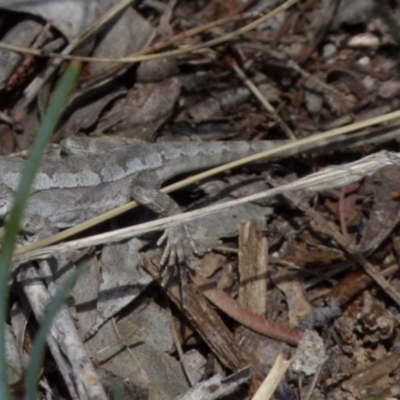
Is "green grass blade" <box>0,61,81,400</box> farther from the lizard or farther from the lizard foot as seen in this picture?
the lizard

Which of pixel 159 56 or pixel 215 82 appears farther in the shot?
pixel 215 82

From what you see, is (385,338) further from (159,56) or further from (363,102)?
(159,56)

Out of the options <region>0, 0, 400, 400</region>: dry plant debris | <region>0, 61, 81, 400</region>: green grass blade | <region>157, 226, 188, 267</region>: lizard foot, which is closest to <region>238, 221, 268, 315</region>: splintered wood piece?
<region>0, 0, 400, 400</region>: dry plant debris

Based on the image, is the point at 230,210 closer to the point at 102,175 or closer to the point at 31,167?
the point at 102,175

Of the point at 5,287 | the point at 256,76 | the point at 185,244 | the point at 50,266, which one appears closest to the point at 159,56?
the point at 256,76

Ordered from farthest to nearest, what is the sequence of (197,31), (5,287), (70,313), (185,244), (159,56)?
(197,31), (159,56), (185,244), (70,313), (5,287)

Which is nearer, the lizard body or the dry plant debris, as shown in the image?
the dry plant debris

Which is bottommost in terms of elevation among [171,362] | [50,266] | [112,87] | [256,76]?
[171,362]
